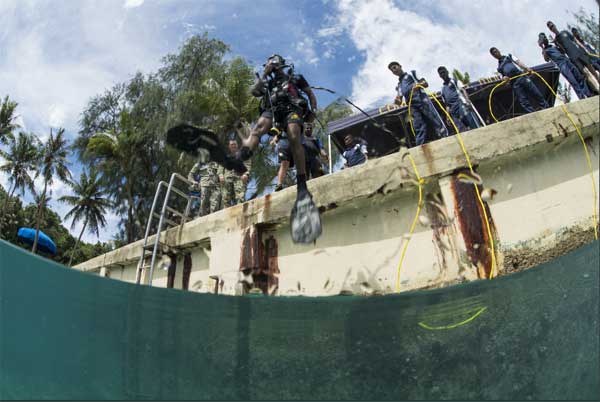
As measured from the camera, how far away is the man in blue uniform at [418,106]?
21.3 feet

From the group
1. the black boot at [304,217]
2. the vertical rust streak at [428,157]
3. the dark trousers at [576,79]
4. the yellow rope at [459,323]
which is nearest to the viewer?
the yellow rope at [459,323]

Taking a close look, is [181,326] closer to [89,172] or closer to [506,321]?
[506,321]

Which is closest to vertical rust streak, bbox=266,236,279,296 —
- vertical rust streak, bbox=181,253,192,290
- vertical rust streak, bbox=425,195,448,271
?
vertical rust streak, bbox=181,253,192,290

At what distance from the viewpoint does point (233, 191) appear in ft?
23.7

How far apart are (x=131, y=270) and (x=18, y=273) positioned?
397cm

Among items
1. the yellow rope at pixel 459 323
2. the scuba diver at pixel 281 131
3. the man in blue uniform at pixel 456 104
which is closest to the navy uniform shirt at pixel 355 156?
the man in blue uniform at pixel 456 104

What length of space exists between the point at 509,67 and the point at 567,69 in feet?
3.65

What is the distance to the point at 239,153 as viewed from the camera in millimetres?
4328

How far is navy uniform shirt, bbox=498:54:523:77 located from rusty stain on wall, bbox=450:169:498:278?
12.7 feet

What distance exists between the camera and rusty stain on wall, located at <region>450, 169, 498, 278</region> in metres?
3.90

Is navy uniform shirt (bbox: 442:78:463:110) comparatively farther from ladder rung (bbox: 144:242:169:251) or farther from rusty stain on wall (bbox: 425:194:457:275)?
ladder rung (bbox: 144:242:169:251)

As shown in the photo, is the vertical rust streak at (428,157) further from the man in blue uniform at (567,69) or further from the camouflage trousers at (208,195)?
the camouflage trousers at (208,195)

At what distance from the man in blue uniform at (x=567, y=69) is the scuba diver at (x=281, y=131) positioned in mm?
3788

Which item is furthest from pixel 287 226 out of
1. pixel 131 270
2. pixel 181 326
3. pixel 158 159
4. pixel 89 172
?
pixel 89 172
